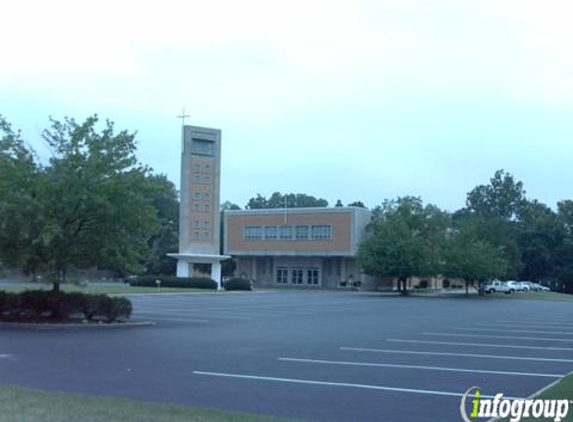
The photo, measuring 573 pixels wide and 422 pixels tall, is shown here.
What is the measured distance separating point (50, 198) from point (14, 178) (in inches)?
52.6

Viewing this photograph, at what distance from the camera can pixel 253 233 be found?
293 feet

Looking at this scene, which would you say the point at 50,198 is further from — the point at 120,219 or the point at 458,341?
the point at 458,341

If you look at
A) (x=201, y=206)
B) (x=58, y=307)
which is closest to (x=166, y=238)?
(x=201, y=206)

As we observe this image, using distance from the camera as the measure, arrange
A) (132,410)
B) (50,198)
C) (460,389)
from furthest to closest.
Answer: (50,198) < (460,389) < (132,410)

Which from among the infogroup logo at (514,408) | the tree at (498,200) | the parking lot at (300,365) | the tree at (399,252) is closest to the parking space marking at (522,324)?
the parking lot at (300,365)

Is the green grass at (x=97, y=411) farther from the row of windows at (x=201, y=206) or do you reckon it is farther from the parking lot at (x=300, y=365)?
the row of windows at (x=201, y=206)

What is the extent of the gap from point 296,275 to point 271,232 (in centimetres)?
570

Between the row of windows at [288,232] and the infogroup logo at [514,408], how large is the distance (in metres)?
72.6

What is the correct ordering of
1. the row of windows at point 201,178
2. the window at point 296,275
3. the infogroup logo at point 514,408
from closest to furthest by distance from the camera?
the infogroup logo at point 514,408 < the row of windows at point 201,178 < the window at point 296,275

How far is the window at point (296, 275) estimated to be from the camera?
88181mm

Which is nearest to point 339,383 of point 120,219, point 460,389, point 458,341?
point 460,389

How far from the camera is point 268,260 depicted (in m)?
90.9

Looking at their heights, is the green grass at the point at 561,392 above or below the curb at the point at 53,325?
above

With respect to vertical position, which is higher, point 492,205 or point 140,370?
point 492,205
